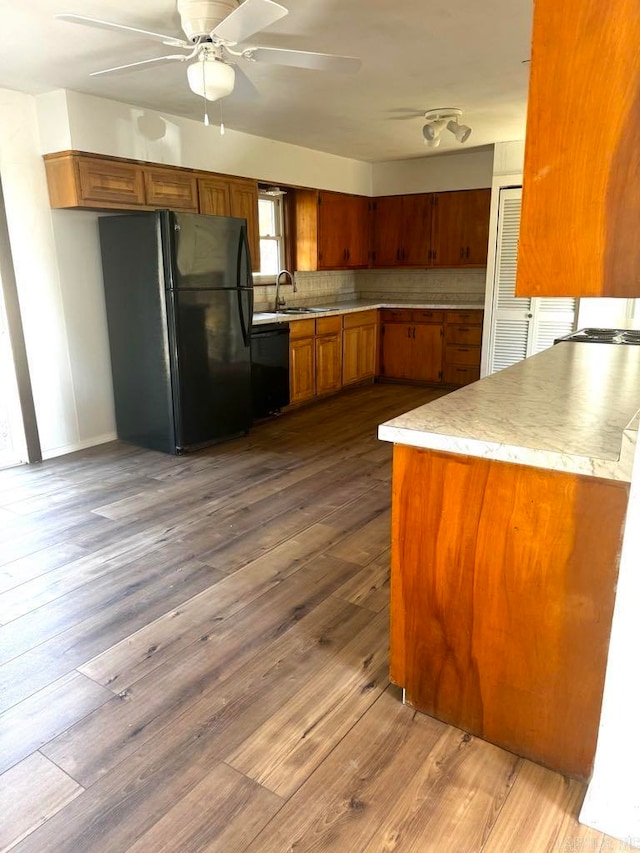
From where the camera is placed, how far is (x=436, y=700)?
174 centimetres

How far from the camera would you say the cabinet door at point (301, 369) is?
5.30 metres

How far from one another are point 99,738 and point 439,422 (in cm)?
135

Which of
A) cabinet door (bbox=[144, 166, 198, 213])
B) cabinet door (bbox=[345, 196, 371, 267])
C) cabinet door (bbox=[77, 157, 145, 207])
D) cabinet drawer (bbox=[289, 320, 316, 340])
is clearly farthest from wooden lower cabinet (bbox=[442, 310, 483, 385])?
cabinet door (bbox=[77, 157, 145, 207])

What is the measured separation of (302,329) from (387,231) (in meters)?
2.06

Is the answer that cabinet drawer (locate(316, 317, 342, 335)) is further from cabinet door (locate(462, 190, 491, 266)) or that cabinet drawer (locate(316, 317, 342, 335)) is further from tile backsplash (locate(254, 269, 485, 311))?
cabinet door (locate(462, 190, 491, 266))

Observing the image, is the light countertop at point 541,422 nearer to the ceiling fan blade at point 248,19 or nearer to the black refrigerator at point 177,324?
the ceiling fan blade at point 248,19

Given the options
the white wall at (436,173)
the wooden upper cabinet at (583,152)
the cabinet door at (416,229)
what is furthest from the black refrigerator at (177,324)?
the wooden upper cabinet at (583,152)

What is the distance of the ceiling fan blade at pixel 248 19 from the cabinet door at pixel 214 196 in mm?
2337

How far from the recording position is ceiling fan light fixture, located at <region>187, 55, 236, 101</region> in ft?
7.98

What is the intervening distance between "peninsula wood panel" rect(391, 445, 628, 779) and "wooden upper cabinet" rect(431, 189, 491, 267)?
5.02m

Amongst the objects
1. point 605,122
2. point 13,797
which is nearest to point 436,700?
point 13,797

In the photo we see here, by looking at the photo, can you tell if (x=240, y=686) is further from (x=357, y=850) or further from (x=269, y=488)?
(x=269, y=488)

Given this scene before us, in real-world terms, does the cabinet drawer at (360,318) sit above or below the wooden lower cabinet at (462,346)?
above

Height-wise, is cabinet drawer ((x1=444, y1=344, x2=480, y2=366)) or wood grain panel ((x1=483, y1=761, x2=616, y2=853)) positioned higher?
cabinet drawer ((x1=444, y1=344, x2=480, y2=366))
